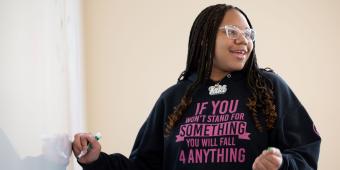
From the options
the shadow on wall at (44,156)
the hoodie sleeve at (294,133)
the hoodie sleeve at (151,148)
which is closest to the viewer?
the shadow on wall at (44,156)

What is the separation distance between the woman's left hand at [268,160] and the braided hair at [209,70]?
0.21m

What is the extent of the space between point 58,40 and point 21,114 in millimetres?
435

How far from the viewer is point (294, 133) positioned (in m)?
1.20

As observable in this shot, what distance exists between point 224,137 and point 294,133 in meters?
0.20

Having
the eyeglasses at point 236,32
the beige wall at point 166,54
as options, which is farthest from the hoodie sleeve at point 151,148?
the beige wall at point 166,54

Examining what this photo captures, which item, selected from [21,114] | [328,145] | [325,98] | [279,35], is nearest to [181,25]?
[279,35]

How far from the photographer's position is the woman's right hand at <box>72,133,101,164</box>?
4.08ft

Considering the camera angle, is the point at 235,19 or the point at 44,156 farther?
the point at 235,19

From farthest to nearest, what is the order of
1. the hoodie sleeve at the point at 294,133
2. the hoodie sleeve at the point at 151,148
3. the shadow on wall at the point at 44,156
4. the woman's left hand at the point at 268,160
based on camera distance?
the hoodie sleeve at the point at 151,148 < the hoodie sleeve at the point at 294,133 < the woman's left hand at the point at 268,160 < the shadow on wall at the point at 44,156

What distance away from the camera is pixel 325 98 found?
94.7 inches

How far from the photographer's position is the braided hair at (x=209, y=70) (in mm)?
1237

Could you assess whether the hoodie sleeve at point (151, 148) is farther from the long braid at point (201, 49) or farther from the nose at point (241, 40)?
the nose at point (241, 40)

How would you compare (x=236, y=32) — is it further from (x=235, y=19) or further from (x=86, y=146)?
(x=86, y=146)

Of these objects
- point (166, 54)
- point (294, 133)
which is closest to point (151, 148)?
point (294, 133)
